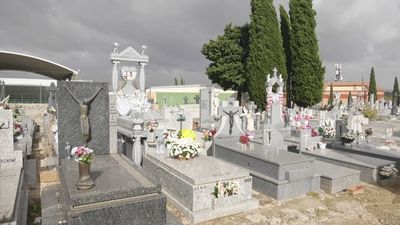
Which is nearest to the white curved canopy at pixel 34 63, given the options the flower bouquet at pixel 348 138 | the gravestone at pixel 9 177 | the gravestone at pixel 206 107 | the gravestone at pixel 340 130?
the gravestone at pixel 206 107

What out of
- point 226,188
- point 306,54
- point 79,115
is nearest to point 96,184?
point 79,115

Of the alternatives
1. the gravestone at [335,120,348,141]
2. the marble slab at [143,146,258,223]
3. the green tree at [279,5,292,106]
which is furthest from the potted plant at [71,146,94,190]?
the green tree at [279,5,292,106]

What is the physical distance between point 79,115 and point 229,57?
23429mm

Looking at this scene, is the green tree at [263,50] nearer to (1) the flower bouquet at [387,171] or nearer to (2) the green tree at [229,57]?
(2) the green tree at [229,57]

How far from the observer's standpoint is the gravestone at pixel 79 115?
6.01 metres

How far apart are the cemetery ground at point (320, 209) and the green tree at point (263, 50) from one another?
53.8ft

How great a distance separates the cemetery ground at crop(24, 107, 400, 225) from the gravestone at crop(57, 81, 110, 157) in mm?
1518

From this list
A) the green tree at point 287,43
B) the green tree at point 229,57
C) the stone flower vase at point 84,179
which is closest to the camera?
the stone flower vase at point 84,179

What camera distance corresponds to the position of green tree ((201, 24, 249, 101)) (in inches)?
1098

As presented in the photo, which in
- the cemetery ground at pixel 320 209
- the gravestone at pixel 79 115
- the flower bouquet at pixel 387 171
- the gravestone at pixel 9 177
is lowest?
the cemetery ground at pixel 320 209

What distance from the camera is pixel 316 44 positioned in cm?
2355

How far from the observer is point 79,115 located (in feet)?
20.2

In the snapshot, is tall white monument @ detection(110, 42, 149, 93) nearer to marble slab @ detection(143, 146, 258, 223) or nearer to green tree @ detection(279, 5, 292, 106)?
marble slab @ detection(143, 146, 258, 223)

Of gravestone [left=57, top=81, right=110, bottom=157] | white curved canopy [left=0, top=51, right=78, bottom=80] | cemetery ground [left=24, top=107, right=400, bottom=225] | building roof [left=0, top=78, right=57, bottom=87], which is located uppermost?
white curved canopy [left=0, top=51, right=78, bottom=80]
